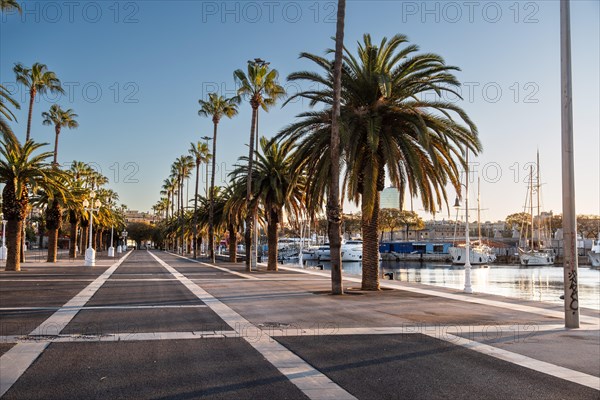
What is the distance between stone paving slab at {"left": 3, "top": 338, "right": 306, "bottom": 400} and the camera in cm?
662

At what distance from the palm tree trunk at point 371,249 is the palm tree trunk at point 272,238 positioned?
1649 cm

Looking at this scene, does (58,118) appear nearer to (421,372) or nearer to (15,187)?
(15,187)

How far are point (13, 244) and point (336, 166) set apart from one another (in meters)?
21.6

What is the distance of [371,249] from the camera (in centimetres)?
2133

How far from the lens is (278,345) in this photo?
9.79m

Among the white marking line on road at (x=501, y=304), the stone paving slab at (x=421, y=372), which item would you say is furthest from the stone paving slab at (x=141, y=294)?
the white marking line on road at (x=501, y=304)

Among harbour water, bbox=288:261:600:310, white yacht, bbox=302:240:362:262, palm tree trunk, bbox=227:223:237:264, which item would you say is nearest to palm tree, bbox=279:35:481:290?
harbour water, bbox=288:261:600:310

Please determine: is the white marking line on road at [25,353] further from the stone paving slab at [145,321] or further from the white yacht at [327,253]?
the white yacht at [327,253]

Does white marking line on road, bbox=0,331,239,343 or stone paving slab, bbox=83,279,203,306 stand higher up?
white marking line on road, bbox=0,331,239,343

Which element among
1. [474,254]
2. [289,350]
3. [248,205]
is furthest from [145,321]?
[474,254]

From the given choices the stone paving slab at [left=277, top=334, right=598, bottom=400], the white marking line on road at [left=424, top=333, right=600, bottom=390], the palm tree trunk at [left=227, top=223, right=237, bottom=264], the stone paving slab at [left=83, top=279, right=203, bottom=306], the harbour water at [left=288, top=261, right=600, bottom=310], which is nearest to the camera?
the stone paving slab at [left=277, top=334, right=598, bottom=400]

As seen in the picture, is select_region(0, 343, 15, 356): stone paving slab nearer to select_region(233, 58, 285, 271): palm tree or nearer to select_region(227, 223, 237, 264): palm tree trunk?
select_region(233, 58, 285, 271): palm tree

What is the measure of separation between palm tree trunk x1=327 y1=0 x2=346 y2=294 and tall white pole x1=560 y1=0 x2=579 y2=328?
773cm

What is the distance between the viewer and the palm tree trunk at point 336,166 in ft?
62.8
